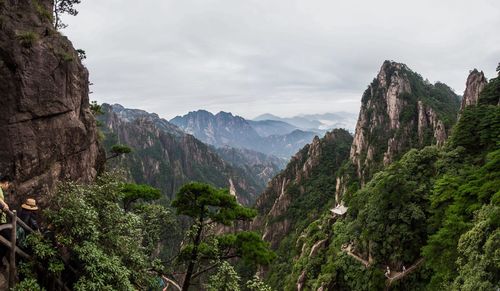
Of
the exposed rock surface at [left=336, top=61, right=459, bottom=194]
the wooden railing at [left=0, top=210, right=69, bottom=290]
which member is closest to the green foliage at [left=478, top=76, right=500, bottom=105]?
the exposed rock surface at [left=336, top=61, right=459, bottom=194]

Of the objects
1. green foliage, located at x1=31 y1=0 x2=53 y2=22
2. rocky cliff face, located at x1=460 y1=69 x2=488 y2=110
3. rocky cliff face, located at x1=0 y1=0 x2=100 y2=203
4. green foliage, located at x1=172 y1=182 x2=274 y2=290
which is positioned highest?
rocky cliff face, located at x1=460 y1=69 x2=488 y2=110

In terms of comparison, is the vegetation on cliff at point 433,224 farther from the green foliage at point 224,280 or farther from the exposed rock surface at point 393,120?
the exposed rock surface at point 393,120

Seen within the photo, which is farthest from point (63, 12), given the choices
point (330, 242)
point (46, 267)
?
point (330, 242)

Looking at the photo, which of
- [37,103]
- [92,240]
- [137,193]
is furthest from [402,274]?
[37,103]

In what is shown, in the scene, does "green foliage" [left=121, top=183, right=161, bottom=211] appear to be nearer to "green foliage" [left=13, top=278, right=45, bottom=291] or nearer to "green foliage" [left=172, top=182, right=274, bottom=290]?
"green foliage" [left=172, top=182, right=274, bottom=290]

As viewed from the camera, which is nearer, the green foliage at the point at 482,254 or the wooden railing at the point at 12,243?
the wooden railing at the point at 12,243

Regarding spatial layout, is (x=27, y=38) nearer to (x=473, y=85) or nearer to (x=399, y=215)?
(x=399, y=215)

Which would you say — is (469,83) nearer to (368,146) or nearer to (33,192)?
(368,146)

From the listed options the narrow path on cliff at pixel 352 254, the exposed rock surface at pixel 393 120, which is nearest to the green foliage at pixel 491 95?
the exposed rock surface at pixel 393 120

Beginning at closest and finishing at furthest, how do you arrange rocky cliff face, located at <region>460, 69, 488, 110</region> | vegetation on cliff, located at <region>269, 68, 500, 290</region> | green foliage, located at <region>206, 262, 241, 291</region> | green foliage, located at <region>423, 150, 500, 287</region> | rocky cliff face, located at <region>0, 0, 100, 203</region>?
rocky cliff face, located at <region>0, 0, 100, 203</region> < green foliage, located at <region>206, 262, 241, 291</region> < vegetation on cliff, located at <region>269, 68, 500, 290</region> < green foliage, located at <region>423, 150, 500, 287</region> < rocky cliff face, located at <region>460, 69, 488, 110</region>
